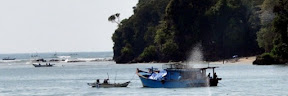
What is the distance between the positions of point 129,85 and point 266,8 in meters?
61.5

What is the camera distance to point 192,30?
19025cm

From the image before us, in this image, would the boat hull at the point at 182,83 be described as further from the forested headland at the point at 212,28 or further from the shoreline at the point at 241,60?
the forested headland at the point at 212,28

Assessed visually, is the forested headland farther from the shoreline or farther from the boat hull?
the boat hull

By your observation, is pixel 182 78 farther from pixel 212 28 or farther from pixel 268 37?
pixel 212 28

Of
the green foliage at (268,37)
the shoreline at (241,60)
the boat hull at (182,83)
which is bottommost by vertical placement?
the boat hull at (182,83)

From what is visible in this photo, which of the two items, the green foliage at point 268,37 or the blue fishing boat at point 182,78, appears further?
the green foliage at point 268,37

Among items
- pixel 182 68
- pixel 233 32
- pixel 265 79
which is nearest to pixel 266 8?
pixel 233 32

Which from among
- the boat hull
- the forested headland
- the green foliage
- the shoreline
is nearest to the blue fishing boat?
the boat hull

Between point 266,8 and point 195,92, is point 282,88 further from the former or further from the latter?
point 266,8

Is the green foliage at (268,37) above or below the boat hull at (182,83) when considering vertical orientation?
above

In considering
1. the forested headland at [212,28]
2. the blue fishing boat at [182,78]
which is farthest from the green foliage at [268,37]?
the blue fishing boat at [182,78]

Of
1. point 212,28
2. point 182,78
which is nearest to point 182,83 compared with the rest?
point 182,78

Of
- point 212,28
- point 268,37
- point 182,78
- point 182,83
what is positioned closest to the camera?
point 182,83

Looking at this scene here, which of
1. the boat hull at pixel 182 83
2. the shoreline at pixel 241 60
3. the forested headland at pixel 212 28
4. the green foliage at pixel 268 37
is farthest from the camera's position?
the forested headland at pixel 212 28
